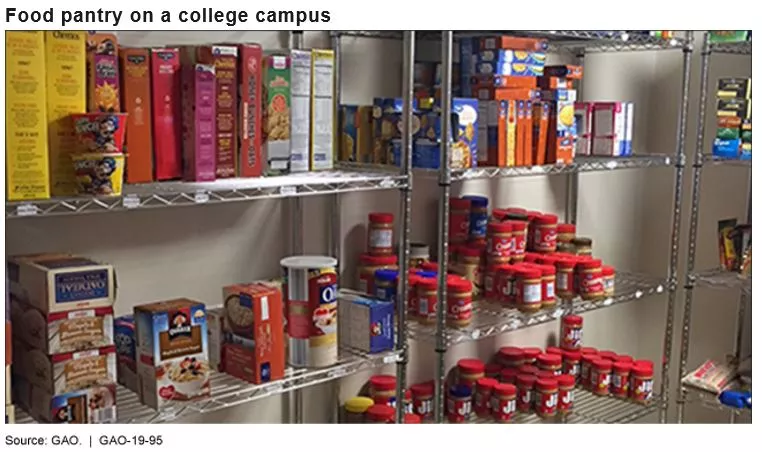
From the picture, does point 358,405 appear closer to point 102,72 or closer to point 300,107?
point 300,107

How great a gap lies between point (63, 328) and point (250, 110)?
0.62 meters

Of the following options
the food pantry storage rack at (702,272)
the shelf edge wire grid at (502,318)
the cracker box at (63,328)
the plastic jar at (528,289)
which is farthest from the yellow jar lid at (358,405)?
the food pantry storage rack at (702,272)

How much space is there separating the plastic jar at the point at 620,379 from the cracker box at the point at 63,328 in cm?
180

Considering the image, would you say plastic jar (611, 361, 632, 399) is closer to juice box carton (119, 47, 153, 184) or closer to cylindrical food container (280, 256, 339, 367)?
cylindrical food container (280, 256, 339, 367)

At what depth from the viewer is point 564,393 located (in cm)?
284

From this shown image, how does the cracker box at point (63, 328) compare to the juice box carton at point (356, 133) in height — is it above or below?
below

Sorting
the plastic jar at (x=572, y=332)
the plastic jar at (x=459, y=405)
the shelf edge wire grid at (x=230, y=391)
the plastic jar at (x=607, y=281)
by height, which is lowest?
the plastic jar at (x=459, y=405)

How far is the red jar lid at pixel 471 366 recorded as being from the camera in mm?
2818

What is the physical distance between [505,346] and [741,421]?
852 millimetres

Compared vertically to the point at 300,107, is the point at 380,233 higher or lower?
lower

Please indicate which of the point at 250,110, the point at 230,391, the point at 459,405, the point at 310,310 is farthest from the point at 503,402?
the point at 250,110

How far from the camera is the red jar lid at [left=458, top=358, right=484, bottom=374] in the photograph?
2818 millimetres

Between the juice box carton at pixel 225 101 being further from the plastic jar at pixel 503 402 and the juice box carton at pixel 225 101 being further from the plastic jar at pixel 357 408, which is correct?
the plastic jar at pixel 503 402

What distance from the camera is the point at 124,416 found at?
6.08 ft
